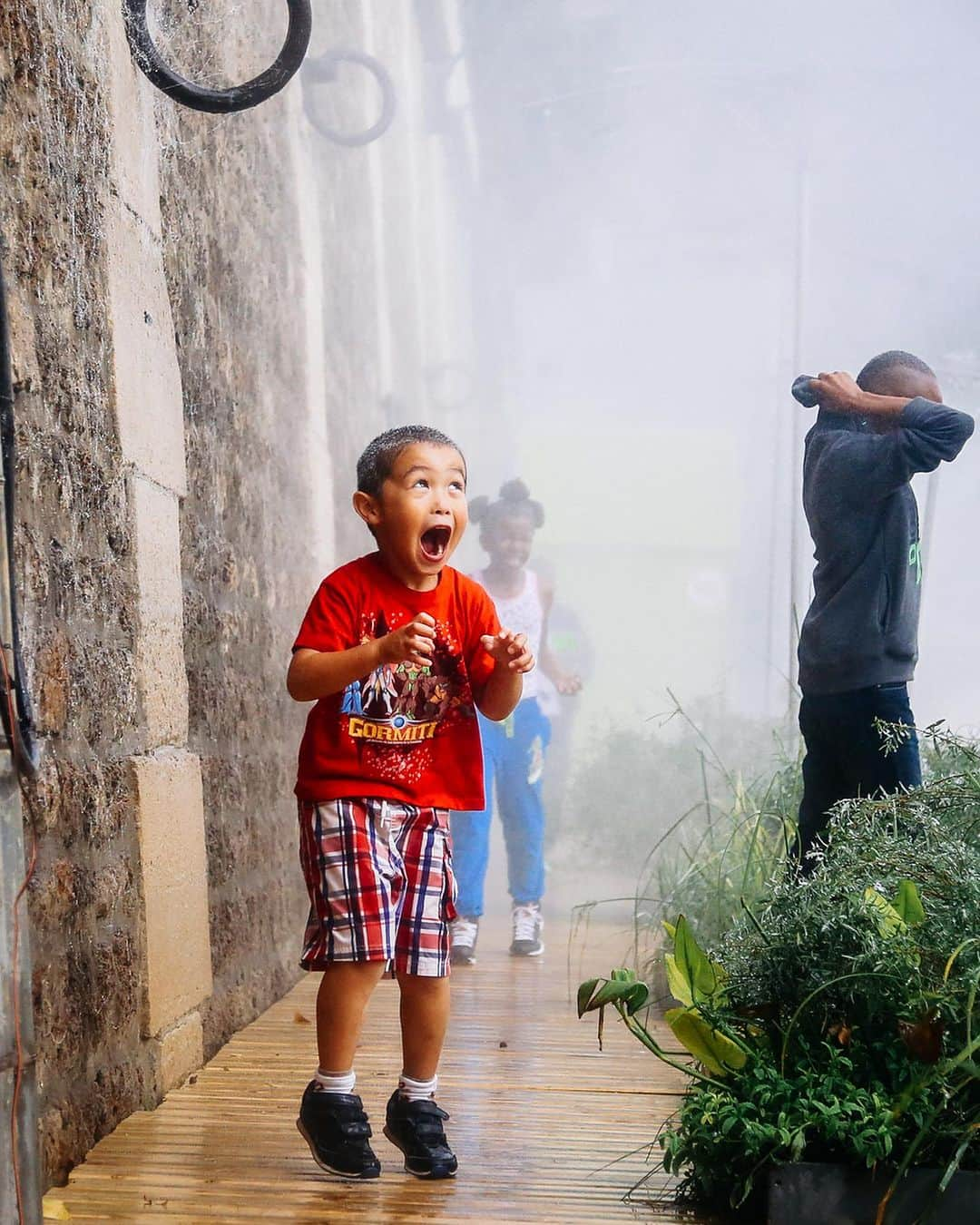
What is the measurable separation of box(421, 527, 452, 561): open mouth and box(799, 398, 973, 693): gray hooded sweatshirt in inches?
39.3

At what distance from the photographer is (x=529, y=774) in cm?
420

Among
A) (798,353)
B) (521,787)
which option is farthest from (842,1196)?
(798,353)

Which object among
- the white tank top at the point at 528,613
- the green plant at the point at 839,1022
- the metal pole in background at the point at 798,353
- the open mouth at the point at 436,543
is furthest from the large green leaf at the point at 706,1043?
the white tank top at the point at 528,613

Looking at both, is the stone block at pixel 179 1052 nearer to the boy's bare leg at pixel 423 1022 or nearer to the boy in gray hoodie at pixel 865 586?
the boy's bare leg at pixel 423 1022

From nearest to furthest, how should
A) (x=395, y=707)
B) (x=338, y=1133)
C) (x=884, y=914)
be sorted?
(x=884, y=914) < (x=338, y=1133) < (x=395, y=707)

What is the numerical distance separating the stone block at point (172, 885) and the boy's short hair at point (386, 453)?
597 mm

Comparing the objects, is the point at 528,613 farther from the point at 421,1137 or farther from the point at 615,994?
the point at 615,994

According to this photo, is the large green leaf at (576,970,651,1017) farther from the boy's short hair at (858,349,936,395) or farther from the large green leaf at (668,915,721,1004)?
the boy's short hair at (858,349,936,395)

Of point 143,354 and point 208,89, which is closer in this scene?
point 143,354

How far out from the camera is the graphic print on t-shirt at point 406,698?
185cm

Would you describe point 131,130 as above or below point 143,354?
above

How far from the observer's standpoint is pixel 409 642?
1.65m

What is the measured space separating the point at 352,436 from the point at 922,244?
6.39ft

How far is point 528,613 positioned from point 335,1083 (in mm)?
2620
